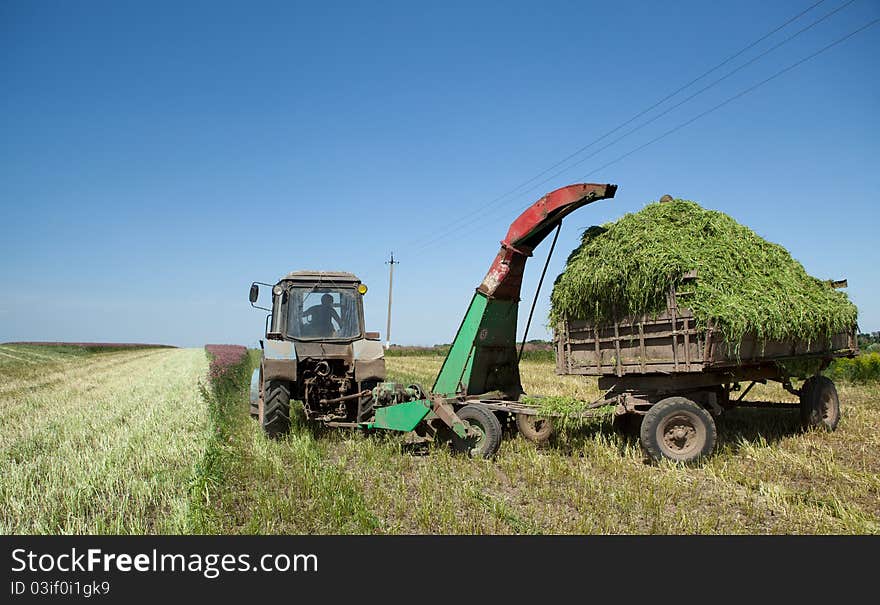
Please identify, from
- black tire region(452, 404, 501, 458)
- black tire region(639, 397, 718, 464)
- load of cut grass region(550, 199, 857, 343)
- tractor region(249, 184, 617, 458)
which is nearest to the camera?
load of cut grass region(550, 199, 857, 343)

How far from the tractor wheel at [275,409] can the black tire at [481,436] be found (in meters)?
2.49

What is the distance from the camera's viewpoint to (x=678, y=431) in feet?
20.8

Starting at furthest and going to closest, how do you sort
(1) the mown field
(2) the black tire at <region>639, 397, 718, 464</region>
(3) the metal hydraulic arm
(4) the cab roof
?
(4) the cab roof
(3) the metal hydraulic arm
(2) the black tire at <region>639, 397, 718, 464</region>
(1) the mown field

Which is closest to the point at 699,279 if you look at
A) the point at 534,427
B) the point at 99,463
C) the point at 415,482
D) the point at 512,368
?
the point at 534,427

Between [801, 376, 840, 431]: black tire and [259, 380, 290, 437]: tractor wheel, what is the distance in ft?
23.7

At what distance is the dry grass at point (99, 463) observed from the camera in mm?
4375

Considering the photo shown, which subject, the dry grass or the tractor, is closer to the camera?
the dry grass

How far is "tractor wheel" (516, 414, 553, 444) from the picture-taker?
7.24 metres

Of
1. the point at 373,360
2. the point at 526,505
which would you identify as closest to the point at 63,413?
the point at 373,360

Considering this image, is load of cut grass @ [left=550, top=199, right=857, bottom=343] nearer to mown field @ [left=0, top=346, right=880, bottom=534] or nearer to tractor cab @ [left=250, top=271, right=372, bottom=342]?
mown field @ [left=0, top=346, right=880, bottom=534]

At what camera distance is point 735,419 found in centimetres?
866

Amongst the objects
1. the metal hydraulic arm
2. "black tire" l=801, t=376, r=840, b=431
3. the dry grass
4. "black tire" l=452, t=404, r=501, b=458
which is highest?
the metal hydraulic arm

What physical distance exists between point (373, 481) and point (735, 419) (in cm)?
604

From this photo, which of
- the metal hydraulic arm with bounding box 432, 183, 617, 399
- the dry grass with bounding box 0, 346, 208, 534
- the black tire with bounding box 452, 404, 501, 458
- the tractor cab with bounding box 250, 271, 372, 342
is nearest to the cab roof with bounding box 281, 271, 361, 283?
the tractor cab with bounding box 250, 271, 372, 342
